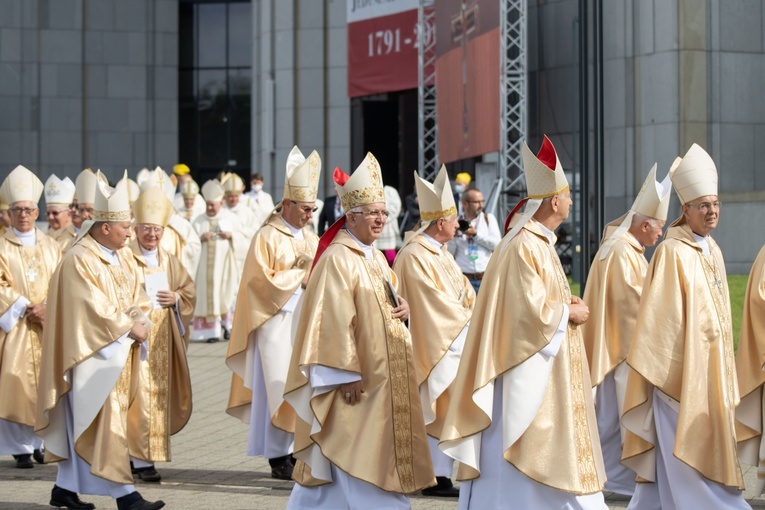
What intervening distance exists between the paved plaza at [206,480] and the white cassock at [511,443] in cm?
145

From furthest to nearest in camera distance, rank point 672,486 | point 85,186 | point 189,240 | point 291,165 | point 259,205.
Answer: point 259,205 < point 189,240 < point 85,186 < point 291,165 < point 672,486

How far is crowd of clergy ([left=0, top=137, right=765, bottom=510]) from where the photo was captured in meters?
6.88

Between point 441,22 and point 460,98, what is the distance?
1607 millimetres

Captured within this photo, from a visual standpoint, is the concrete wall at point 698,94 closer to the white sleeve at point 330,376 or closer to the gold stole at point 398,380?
the gold stole at point 398,380

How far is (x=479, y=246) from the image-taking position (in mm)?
12555

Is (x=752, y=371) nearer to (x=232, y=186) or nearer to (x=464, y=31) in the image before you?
(x=232, y=186)

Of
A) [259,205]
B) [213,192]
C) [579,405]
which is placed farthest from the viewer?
[259,205]

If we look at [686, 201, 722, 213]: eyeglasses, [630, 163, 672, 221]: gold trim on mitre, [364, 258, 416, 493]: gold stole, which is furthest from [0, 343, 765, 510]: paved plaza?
[686, 201, 722, 213]: eyeglasses

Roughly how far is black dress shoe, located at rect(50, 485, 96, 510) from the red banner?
17285 millimetres

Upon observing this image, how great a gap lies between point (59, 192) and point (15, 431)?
9.24 feet

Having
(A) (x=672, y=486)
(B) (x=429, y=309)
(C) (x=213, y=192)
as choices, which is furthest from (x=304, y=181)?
(C) (x=213, y=192)

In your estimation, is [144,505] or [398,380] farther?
[144,505]

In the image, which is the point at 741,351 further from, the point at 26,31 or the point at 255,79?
the point at 26,31

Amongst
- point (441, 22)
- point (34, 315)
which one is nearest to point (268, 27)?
point (441, 22)
